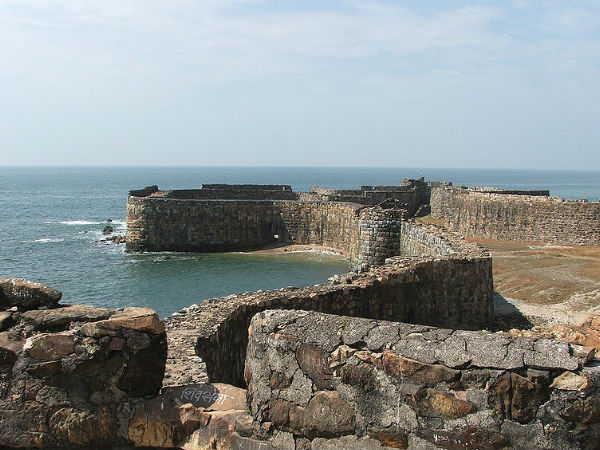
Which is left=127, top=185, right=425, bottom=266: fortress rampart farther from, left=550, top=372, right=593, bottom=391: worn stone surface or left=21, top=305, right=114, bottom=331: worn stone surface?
left=550, top=372, right=593, bottom=391: worn stone surface

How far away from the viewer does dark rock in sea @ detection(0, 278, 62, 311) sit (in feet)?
20.2

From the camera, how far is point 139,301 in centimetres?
2866

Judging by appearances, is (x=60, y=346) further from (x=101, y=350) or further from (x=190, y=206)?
(x=190, y=206)

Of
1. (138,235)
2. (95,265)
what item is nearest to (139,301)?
(95,265)

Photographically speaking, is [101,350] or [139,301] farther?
[139,301]

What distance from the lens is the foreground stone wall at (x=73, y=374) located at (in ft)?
19.1

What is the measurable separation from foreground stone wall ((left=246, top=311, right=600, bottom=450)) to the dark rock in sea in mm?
2159

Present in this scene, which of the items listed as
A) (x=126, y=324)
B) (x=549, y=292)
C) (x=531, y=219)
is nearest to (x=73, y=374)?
(x=126, y=324)

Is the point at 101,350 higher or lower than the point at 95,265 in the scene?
higher

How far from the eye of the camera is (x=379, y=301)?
41.2 ft

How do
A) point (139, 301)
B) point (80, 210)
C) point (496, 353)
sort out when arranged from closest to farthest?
point (496, 353) → point (139, 301) → point (80, 210)

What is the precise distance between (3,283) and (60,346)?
1007 mm

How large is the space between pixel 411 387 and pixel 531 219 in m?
36.1

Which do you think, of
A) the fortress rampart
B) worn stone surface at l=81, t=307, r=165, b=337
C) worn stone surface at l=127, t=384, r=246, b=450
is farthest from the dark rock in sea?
the fortress rampart
